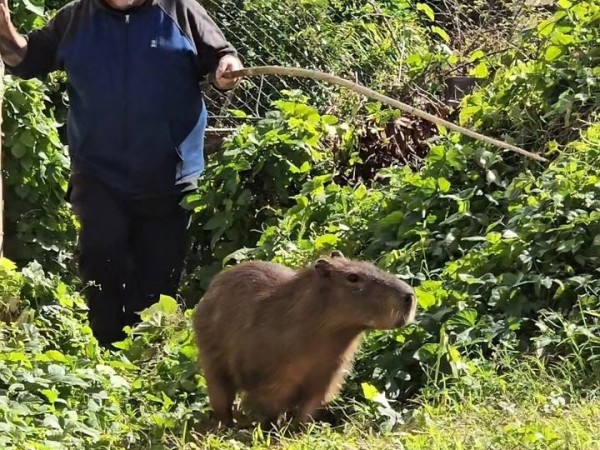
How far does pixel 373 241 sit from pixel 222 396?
178cm

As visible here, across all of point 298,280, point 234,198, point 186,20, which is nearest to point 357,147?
point 234,198

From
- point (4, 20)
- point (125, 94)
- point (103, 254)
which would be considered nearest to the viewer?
point (4, 20)

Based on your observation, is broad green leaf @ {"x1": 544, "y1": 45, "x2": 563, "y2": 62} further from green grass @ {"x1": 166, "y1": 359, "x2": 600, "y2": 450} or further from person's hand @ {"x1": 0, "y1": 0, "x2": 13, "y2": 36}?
person's hand @ {"x1": 0, "y1": 0, "x2": 13, "y2": 36}

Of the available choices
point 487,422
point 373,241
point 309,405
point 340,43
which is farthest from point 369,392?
point 340,43

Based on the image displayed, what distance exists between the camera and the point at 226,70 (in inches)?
286

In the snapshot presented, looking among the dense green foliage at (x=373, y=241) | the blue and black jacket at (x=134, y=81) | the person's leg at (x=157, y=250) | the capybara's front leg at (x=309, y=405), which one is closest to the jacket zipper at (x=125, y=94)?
the blue and black jacket at (x=134, y=81)

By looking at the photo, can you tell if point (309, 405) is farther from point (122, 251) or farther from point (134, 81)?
point (134, 81)

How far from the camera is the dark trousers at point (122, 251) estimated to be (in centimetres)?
790

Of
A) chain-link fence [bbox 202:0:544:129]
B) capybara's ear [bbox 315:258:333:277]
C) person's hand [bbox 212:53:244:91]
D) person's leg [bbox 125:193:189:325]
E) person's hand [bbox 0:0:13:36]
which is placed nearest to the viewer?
capybara's ear [bbox 315:258:333:277]

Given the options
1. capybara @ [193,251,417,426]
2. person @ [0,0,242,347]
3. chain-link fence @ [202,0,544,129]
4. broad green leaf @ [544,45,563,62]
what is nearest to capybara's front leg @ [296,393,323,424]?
capybara @ [193,251,417,426]

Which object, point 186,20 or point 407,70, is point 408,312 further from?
point 407,70

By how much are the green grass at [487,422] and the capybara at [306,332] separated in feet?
0.63

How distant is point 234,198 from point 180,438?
313cm

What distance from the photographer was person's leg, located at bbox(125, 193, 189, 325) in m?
8.05
